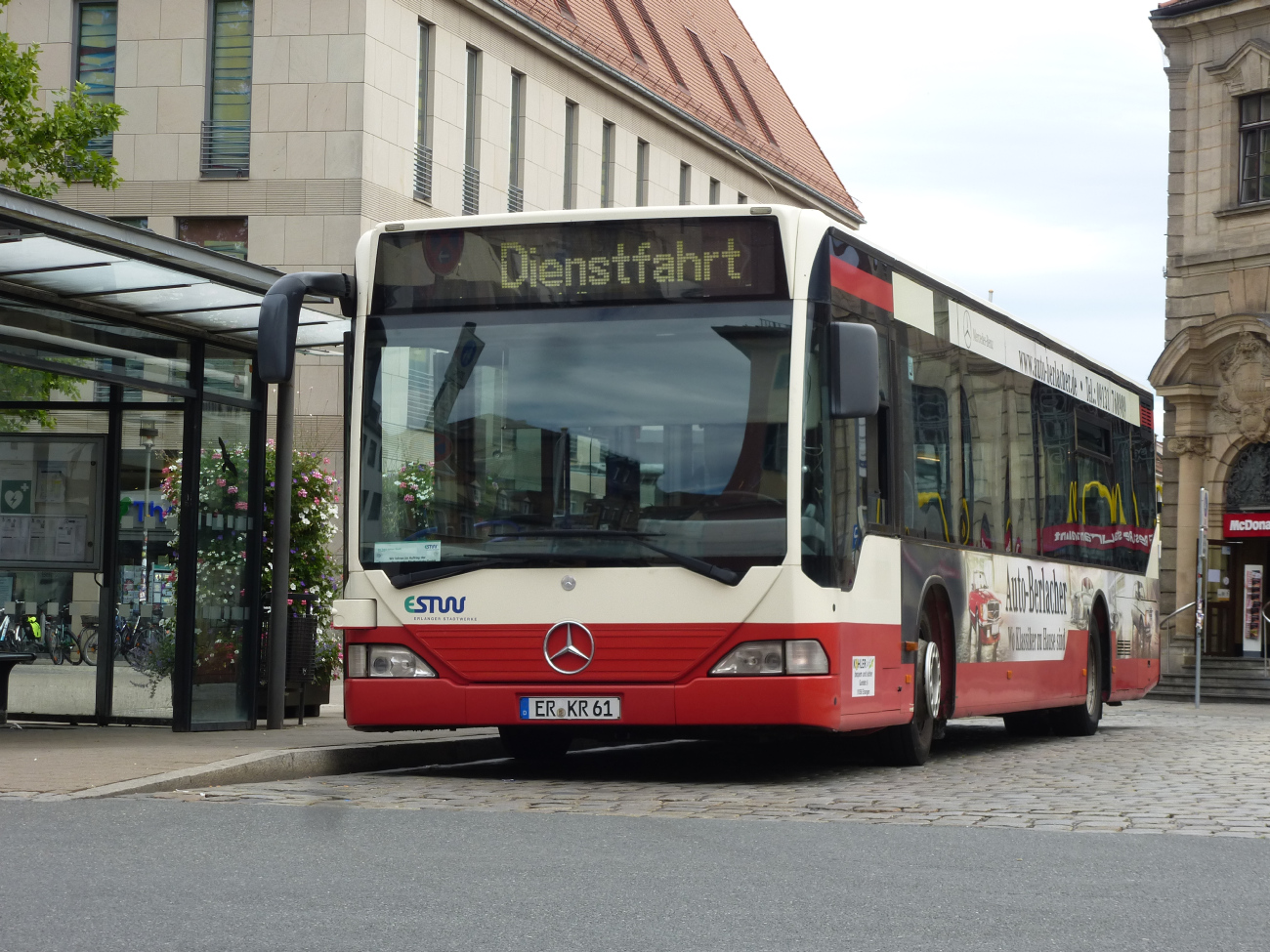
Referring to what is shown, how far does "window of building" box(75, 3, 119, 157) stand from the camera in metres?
39.4

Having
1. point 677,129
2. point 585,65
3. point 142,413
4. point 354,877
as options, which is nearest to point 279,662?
point 142,413

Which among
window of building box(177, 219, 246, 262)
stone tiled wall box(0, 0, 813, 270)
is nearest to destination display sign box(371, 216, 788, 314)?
stone tiled wall box(0, 0, 813, 270)

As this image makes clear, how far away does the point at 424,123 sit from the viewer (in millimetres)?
40719

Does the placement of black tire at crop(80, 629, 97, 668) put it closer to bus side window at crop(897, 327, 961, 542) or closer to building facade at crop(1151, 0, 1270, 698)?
bus side window at crop(897, 327, 961, 542)

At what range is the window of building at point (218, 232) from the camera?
128 feet

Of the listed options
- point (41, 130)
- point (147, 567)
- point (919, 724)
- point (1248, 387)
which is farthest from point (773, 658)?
point (1248, 387)

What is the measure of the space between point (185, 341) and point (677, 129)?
38.0 metres

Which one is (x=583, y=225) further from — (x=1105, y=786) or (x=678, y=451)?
(x=1105, y=786)

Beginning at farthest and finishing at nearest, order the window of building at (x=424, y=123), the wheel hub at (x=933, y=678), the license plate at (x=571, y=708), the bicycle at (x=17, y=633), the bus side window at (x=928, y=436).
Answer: the window of building at (x=424, y=123)
the bicycle at (x=17, y=633)
the wheel hub at (x=933, y=678)
the bus side window at (x=928, y=436)
the license plate at (x=571, y=708)

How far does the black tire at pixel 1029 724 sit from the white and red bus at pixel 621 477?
6.45 metres

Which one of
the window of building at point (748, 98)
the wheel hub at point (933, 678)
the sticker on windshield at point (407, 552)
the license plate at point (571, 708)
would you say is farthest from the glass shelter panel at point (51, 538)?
the window of building at point (748, 98)

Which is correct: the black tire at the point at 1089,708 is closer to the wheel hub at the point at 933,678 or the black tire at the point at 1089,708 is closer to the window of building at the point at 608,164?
the wheel hub at the point at 933,678

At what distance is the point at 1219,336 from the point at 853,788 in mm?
25253

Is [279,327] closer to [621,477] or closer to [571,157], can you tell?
[621,477]
